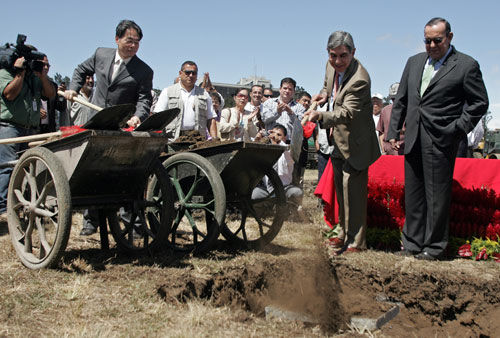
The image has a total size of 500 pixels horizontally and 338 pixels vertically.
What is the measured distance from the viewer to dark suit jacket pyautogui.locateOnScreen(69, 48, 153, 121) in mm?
5586

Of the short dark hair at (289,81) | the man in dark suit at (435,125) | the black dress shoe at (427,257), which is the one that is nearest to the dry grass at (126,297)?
the black dress shoe at (427,257)

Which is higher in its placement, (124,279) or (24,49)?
(24,49)

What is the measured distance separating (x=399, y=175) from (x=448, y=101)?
49.9 inches

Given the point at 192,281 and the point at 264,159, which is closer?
the point at 192,281

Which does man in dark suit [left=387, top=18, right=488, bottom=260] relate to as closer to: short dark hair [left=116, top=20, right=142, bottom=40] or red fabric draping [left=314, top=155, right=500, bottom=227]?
red fabric draping [left=314, top=155, right=500, bottom=227]

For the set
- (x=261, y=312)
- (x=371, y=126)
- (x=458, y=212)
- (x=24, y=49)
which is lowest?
(x=261, y=312)

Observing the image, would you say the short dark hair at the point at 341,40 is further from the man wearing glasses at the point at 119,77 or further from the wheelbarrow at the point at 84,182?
the man wearing glasses at the point at 119,77

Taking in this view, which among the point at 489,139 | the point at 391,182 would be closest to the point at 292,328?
the point at 391,182

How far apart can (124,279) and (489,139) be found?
73.3 ft

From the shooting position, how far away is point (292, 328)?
3.36 meters

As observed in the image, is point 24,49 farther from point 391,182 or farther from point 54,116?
point 391,182

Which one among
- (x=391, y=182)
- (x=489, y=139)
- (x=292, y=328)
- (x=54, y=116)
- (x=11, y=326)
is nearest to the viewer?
(x=11, y=326)

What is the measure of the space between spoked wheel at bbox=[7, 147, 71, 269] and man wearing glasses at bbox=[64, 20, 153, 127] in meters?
1.39

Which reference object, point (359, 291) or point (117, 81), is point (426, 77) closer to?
point (359, 291)
